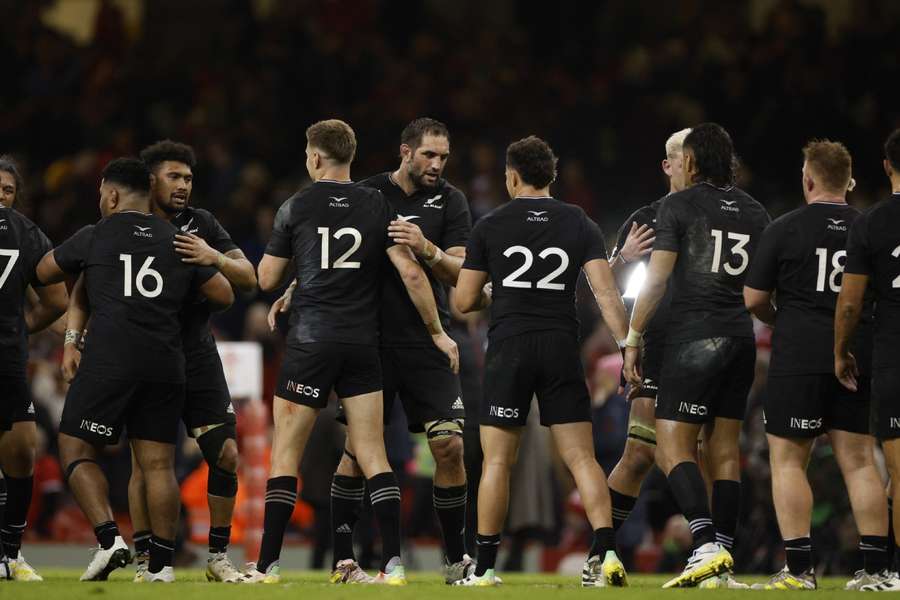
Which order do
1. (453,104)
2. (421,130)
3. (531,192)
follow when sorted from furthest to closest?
(453,104) < (421,130) < (531,192)

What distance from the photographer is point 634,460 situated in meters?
10.1

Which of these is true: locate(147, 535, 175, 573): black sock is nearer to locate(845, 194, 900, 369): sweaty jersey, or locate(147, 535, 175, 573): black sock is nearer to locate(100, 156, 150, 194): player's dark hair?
locate(100, 156, 150, 194): player's dark hair

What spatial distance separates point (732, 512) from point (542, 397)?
1.36m

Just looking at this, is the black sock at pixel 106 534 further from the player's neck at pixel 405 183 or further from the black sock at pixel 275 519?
the player's neck at pixel 405 183

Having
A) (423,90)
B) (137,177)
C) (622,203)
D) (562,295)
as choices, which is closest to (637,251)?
(562,295)

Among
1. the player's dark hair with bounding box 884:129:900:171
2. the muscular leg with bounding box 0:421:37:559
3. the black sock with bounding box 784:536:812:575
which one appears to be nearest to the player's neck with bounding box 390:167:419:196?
the muscular leg with bounding box 0:421:37:559

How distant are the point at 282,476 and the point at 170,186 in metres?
2.02

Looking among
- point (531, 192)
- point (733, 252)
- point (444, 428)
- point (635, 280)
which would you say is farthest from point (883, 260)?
point (444, 428)

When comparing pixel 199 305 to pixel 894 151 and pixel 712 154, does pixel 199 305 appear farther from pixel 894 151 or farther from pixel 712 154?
pixel 894 151

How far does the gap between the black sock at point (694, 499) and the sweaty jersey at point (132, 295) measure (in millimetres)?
3043

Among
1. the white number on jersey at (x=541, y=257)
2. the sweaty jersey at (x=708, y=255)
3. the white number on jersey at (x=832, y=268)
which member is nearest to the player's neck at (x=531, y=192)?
the white number on jersey at (x=541, y=257)

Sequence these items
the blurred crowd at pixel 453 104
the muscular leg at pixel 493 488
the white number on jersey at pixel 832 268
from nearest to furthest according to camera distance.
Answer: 1. the white number on jersey at pixel 832 268
2. the muscular leg at pixel 493 488
3. the blurred crowd at pixel 453 104

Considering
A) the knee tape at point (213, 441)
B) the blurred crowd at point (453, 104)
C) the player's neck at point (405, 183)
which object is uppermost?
the blurred crowd at point (453, 104)

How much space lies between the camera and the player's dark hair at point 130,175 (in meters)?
9.52
